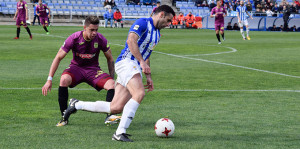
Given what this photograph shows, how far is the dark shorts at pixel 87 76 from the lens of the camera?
7570 mm

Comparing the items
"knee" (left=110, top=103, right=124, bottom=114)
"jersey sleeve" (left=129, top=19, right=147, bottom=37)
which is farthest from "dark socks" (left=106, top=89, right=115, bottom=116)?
"jersey sleeve" (left=129, top=19, right=147, bottom=37)

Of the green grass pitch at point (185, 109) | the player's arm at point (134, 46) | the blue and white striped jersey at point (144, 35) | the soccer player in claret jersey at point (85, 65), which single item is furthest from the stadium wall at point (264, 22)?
the player's arm at point (134, 46)

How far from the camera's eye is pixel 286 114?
26.4 ft

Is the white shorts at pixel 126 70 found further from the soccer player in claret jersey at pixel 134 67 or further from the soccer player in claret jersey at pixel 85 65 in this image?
the soccer player in claret jersey at pixel 85 65

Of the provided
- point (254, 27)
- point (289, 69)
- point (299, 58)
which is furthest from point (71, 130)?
point (254, 27)

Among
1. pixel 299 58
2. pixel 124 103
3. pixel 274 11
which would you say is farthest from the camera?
pixel 274 11

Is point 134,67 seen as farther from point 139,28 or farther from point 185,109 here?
point 185,109

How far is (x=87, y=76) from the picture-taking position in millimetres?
7621

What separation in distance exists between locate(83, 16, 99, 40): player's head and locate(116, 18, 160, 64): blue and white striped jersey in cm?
67

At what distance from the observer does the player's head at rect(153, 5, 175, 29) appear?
6.43 meters

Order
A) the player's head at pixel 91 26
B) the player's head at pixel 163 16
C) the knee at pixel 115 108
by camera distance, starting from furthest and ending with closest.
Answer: the player's head at pixel 91 26
the knee at pixel 115 108
the player's head at pixel 163 16

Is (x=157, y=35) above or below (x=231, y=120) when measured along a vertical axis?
above

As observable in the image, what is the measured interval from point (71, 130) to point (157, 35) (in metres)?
1.64

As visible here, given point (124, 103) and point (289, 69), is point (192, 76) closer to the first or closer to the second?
point (289, 69)
